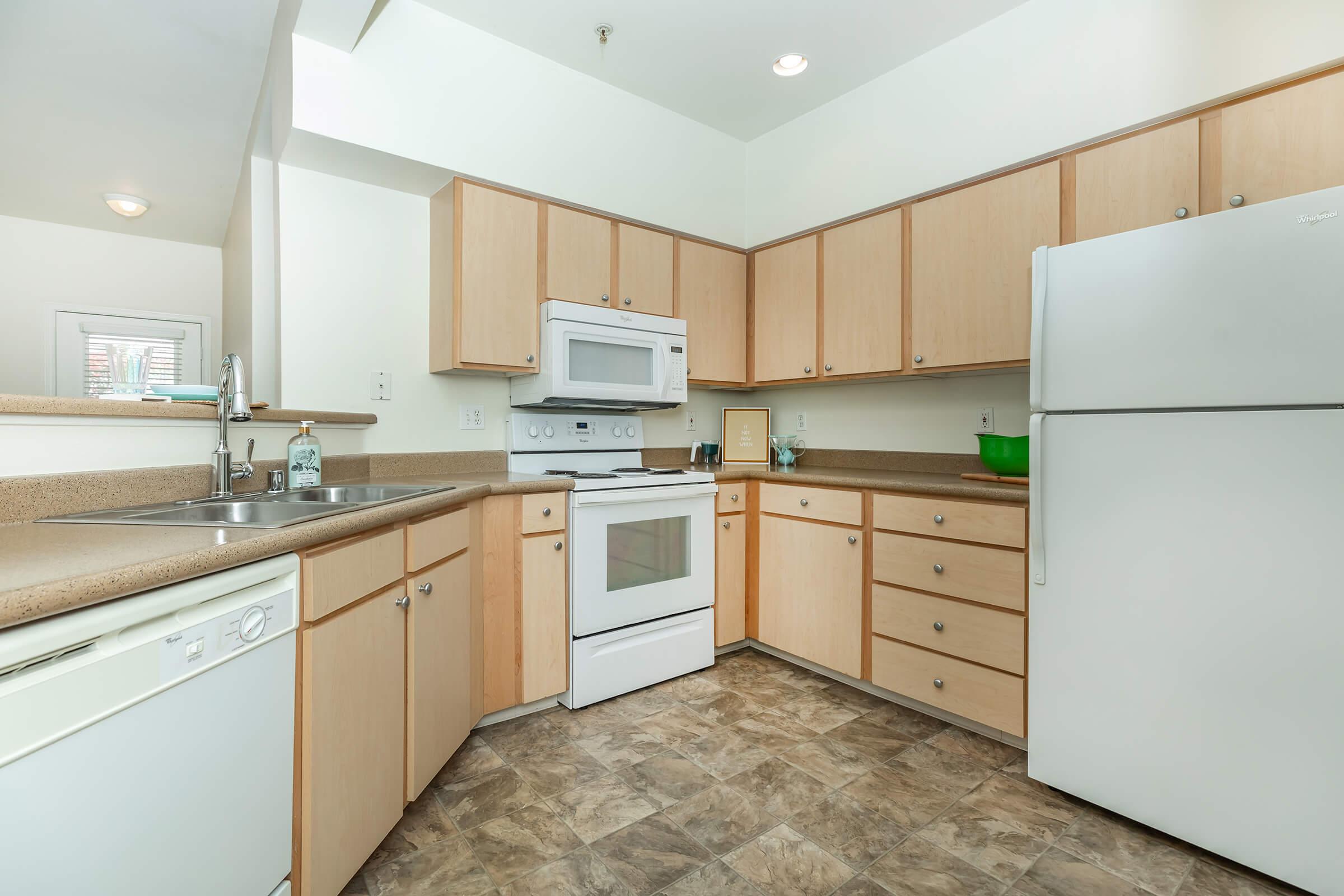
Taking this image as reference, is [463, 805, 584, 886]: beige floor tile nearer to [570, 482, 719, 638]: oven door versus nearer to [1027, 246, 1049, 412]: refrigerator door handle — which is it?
[570, 482, 719, 638]: oven door

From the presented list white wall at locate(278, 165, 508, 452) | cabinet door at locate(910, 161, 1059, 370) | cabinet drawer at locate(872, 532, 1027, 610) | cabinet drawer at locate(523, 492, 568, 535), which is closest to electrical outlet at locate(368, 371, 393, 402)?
white wall at locate(278, 165, 508, 452)

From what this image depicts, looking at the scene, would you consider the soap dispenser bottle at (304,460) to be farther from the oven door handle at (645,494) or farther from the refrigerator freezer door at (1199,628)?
the refrigerator freezer door at (1199,628)

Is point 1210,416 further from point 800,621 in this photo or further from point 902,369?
point 800,621

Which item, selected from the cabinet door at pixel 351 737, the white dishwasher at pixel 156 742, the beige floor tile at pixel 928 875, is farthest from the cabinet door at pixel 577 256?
the beige floor tile at pixel 928 875

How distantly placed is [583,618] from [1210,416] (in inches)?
77.4

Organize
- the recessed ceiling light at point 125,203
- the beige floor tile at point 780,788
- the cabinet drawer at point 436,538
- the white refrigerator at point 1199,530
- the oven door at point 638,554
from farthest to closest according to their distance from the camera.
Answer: the recessed ceiling light at point 125,203 < the oven door at point 638,554 < the beige floor tile at point 780,788 < the cabinet drawer at point 436,538 < the white refrigerator at point 1199,530

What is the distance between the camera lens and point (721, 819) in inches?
66.9

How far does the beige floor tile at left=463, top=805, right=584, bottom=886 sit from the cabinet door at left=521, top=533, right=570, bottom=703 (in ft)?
1.80

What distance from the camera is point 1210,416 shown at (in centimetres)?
149

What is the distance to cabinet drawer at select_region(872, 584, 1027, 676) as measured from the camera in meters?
1.99

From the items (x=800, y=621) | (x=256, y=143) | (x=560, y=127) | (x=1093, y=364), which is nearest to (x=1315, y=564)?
(x=1093, y=364)

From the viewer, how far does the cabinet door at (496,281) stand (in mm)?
2400

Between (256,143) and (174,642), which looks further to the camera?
(256,143)

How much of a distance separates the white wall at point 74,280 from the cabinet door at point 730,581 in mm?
4009
